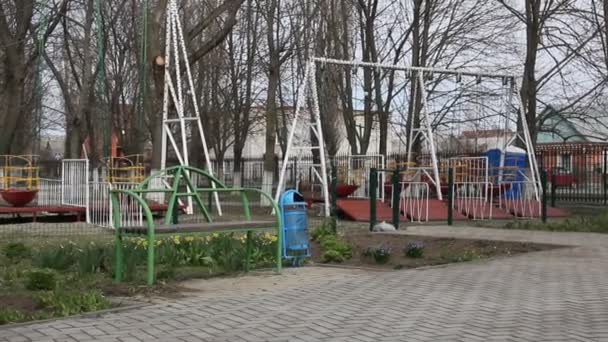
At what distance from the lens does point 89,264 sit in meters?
9.14

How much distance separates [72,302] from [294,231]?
13.2 ft

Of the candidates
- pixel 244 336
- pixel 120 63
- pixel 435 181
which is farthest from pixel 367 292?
pixel 120 63

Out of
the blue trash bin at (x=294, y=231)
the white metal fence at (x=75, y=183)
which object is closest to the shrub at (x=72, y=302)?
the blue trash bin at (x=294, y=231)

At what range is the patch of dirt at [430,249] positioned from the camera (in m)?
11.1

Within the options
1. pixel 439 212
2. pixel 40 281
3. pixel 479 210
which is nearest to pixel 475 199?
pixel 479 210

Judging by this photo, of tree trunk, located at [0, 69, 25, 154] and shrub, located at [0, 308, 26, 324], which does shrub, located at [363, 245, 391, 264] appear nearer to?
shrub, located at [0, 308, 26, 324]

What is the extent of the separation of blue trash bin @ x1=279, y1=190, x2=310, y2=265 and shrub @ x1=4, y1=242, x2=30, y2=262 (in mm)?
3738

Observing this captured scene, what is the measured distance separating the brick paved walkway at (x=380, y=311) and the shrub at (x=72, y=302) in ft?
1.08

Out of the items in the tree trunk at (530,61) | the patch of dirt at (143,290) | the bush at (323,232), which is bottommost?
the patch of dirt at (143,290)

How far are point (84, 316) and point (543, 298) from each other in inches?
180

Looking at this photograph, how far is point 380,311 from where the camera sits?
715 cm

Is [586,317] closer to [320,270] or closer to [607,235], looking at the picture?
[320,270]

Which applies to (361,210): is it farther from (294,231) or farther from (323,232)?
(294,231)

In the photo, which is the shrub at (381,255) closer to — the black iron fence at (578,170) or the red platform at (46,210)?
the red platform at (46,210)
